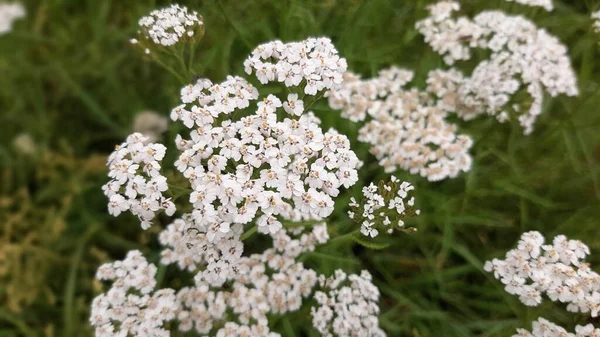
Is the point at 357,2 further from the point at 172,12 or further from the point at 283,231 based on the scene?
the point at 283,231

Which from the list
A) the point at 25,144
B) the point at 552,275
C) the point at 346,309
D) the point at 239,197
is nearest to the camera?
the point at 239,197

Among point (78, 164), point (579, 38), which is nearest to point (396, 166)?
point (579, 38)

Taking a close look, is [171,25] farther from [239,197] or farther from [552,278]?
[552,278]

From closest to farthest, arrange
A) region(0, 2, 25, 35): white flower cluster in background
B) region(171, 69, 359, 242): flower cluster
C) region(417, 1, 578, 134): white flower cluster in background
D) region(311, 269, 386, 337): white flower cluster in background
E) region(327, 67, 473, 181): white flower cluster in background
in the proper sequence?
1. region(171, 69, 359, 242): flower cluster
2. region(311, 269, 386, 337): white flower cluster in background
3. region(327, 67, 473, 181): white flower cluster in background
4. region(417, 1, 578, 134): white flower cluster in background
5. region(0, 2, 25, 35): white flower cluster in background

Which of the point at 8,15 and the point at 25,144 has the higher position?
the point at 8,15

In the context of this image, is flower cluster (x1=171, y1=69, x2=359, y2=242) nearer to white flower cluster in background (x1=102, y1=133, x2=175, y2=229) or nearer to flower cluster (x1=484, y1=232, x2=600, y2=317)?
white flower cluster in background (x1=102, y1=133, x2=175, y2=229)

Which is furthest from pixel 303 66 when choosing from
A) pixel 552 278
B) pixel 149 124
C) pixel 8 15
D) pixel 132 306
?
pixel 8 15

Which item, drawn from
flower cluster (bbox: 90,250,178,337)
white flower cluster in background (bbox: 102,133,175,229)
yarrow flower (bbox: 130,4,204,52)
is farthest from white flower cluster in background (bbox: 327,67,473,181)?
flower cluster (bbox: 90,250,178,337)
